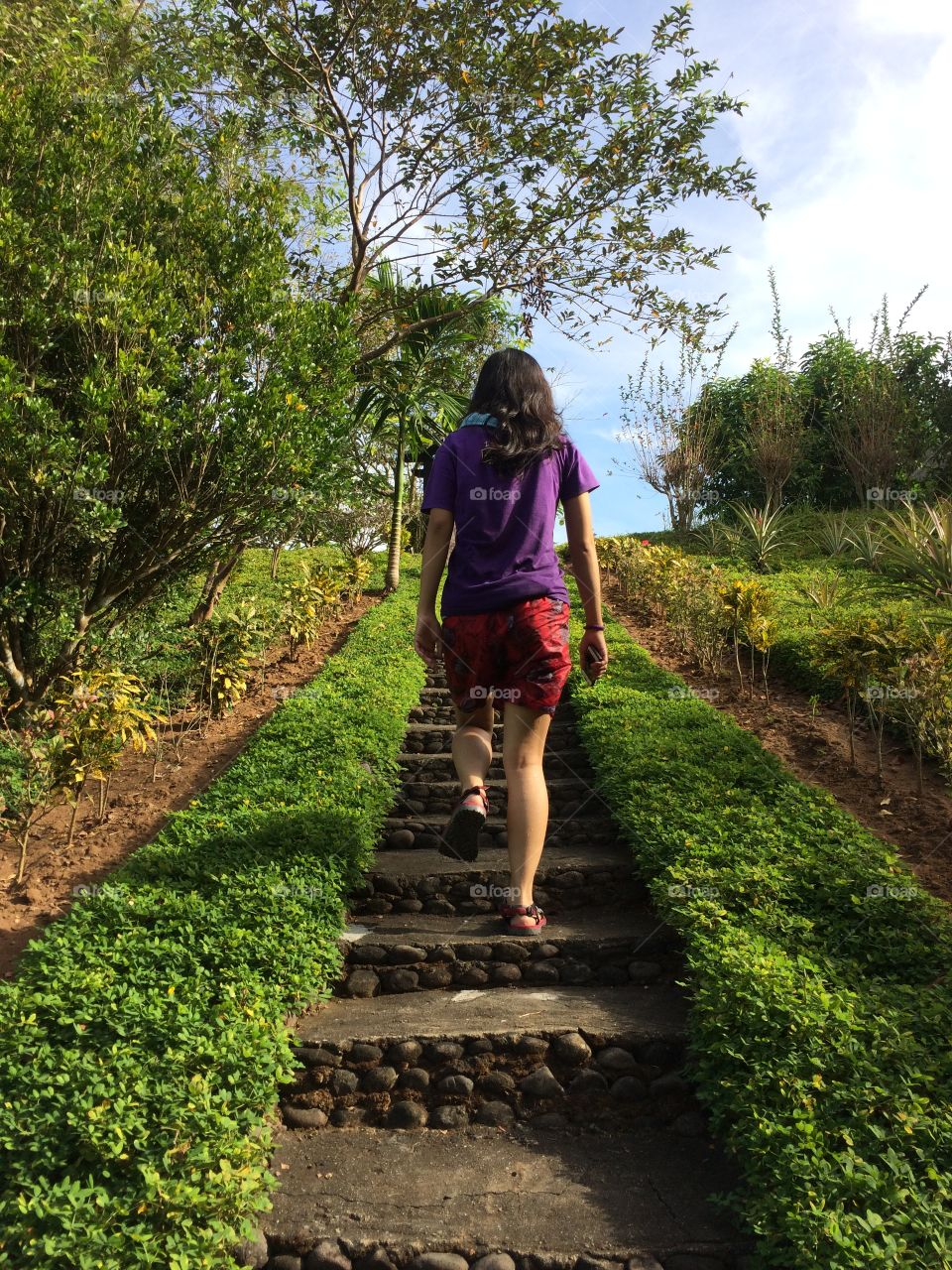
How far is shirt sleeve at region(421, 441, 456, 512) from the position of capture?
374cm

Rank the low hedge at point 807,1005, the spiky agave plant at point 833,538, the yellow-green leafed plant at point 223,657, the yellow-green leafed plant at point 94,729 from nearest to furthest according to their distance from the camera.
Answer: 1. the low hedge at point 807,1005
2. the yellow-green leafed plant at point 94,729
3. the yellow-green leafed plant at point 223,657
4. the spiky agave plant at point 833,538

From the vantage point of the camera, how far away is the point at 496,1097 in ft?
10.4

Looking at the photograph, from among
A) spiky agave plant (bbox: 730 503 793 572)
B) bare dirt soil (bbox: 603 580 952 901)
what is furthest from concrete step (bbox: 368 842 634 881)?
spiky agave plant (bbox: 730 503 793 572)

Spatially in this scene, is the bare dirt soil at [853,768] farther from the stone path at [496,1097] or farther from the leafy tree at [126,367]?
the leafy tree at [126,367]

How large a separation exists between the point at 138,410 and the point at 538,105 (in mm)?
5804

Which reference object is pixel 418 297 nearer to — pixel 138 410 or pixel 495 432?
pixel 138 410

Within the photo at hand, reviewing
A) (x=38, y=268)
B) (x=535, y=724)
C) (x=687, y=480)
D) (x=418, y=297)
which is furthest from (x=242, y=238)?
(x=687, y=480)

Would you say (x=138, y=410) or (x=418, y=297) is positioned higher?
(x=418, y=297)

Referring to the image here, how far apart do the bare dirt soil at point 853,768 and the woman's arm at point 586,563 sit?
211 centimetres

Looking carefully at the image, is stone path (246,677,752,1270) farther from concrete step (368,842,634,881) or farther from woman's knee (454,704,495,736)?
woman's knee (454,704,495,736)

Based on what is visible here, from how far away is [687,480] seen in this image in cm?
1622

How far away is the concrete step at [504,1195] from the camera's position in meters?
2.53

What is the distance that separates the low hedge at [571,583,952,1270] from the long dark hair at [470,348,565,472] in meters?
1.95

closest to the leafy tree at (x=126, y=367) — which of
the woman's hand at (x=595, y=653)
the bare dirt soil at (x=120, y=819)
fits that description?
the bare dirt soil at (x=120, y=819)
